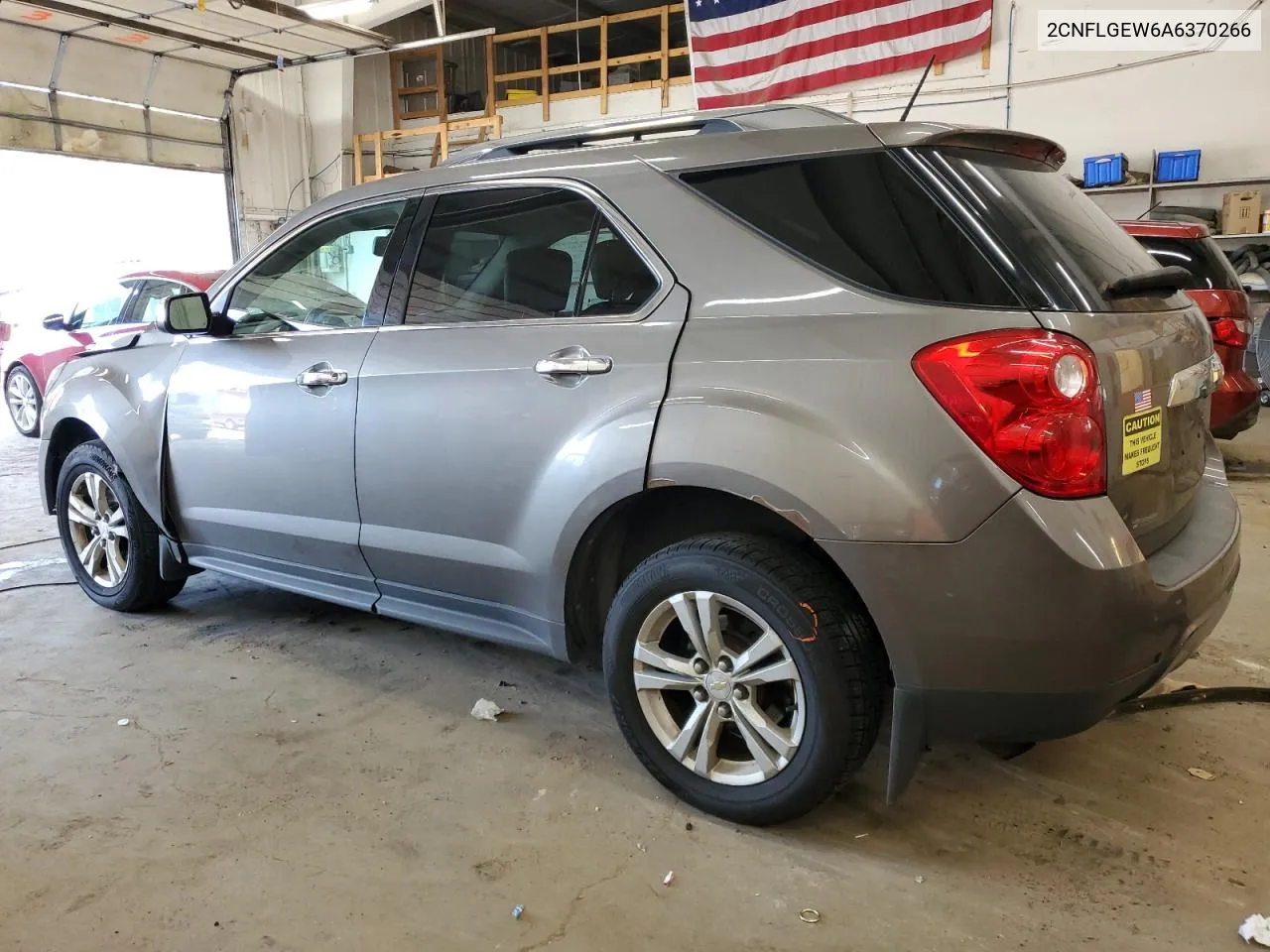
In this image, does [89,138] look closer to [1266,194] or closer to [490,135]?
[490,135]

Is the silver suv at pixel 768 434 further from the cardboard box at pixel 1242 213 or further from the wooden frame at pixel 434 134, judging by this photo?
the wooden frame at pixel 434 134

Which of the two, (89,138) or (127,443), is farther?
(89,138)

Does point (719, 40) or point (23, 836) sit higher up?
point (719, 40)

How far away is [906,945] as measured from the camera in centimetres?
176

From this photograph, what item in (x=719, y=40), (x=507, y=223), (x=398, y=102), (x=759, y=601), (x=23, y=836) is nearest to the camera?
(x=759, y=601)

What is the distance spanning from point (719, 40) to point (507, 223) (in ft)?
30.8

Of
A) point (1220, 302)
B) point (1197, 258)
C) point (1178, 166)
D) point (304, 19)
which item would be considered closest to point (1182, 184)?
point (1178, 166)

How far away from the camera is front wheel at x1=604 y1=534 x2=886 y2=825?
192 cm

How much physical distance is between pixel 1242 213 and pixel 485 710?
9.20m

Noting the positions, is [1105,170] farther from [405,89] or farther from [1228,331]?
[405,89]

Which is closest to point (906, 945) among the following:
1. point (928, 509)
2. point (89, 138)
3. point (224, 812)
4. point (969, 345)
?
point (928, 509)

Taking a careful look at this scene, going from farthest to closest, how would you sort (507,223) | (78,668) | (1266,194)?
(1266,194)
(78,668)
(507,223)

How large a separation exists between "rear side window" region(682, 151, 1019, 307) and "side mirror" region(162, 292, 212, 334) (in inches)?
72.3

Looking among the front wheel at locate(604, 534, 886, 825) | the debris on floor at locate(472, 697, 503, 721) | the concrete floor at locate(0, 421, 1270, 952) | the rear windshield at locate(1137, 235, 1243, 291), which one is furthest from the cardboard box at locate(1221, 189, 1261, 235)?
the debris on floor at locate(472, 697, 503, 721)
